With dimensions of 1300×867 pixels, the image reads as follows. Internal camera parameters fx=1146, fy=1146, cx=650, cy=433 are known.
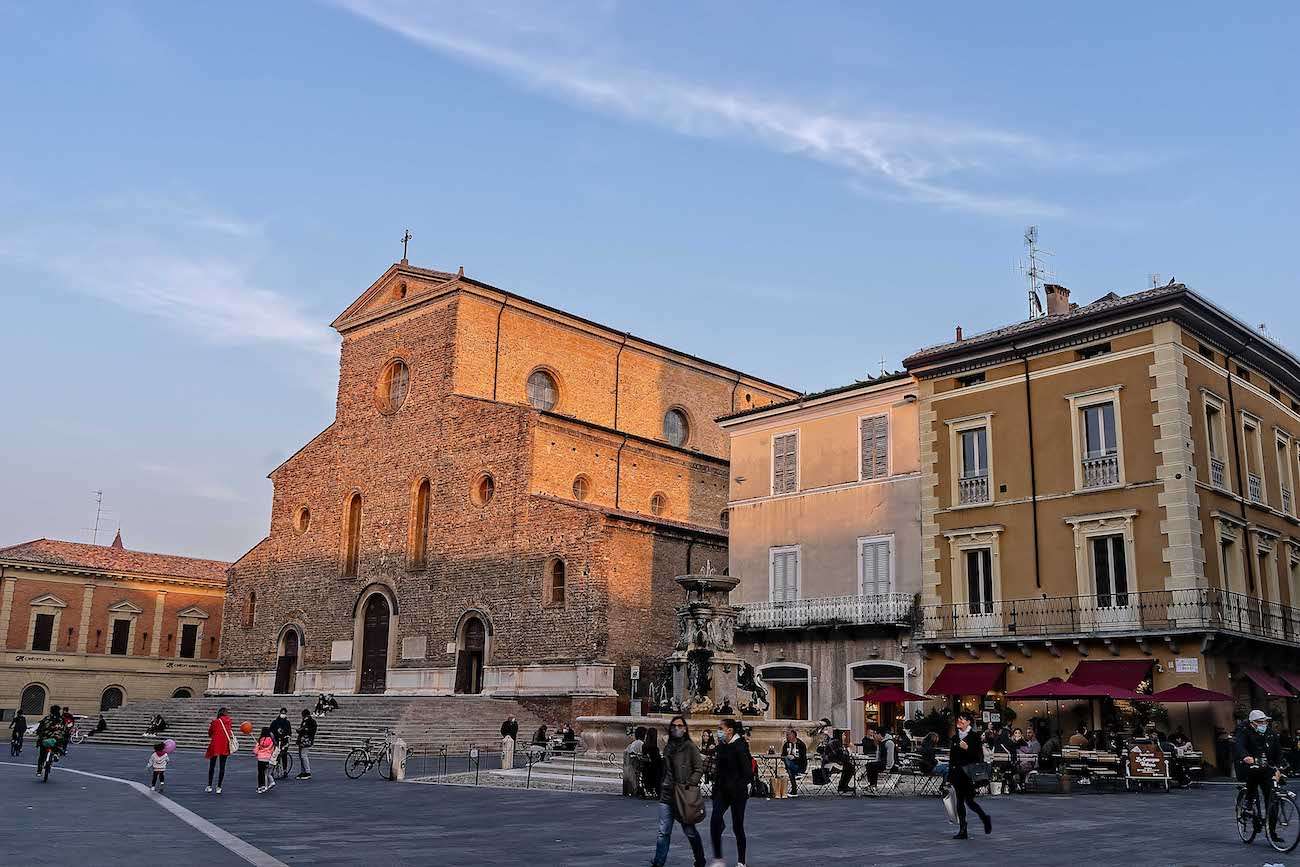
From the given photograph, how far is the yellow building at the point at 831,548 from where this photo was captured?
90.6ft

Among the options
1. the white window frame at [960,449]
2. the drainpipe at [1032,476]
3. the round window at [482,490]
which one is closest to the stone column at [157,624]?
the round window at [482,490]

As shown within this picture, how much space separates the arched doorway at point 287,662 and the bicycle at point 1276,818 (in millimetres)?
36446

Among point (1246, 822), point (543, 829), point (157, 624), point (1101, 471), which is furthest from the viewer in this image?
point (157, 624)

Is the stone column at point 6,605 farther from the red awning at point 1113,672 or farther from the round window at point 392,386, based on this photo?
the red awning at point 1113,672

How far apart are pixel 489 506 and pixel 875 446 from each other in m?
13.8

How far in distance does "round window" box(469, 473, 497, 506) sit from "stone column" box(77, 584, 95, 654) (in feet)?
87.0

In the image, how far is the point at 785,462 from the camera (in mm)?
30859

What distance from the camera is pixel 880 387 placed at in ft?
94.9

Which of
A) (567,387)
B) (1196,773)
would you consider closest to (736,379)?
(567,387)

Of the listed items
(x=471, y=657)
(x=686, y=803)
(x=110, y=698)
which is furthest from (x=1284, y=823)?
(x=110, y=698)

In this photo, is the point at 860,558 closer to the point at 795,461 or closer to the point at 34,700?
the point at 795,461

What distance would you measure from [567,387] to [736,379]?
935 centimetres

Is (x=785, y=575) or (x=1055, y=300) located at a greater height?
(x=1055, y=300)

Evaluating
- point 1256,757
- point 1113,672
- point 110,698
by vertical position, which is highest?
point 1113,672
